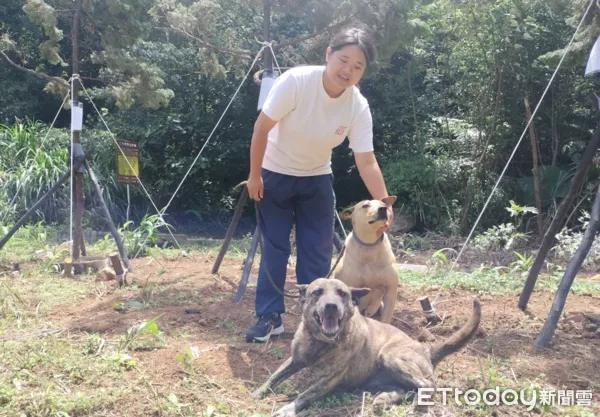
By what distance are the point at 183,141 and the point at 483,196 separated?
5.57 m

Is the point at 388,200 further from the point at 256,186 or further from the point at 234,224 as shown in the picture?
the point at 234,224

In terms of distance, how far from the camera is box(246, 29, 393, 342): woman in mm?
3320

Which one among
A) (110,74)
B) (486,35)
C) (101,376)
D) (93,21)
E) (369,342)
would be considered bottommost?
(101,376)

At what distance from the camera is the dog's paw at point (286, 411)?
2691 mm

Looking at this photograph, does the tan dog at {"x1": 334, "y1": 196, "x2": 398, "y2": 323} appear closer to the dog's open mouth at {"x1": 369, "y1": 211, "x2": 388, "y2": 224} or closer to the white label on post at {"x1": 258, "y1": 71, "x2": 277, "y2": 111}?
the dog's open mouth at {"x1": 369, "y1": 211, "x2": 388, "y2": 224}

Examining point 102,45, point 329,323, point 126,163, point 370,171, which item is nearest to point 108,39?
point 102,45

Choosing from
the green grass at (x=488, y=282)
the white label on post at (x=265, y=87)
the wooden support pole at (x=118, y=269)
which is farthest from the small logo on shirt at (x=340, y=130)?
the wooden support pole at (x=118, y=269)

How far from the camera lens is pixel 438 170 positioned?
9.56 m

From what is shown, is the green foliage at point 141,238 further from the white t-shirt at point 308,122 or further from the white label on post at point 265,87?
the white t-shirt at point 308,122

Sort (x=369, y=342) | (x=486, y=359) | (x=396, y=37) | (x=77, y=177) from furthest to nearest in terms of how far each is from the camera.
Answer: (x=396, y=37) → (x=77, y=177) → (x=486, y=359) → (x=369, y=342)

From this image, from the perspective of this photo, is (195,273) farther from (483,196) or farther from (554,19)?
(554,19)

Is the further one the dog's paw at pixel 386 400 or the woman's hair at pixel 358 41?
the woman's hair at pixel 358 41

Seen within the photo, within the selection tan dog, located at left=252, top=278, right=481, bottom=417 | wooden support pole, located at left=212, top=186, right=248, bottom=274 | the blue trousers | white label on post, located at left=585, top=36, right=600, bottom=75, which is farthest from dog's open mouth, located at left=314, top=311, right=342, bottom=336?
white label on post, located at left=585, top=36, right=600, bottom=75

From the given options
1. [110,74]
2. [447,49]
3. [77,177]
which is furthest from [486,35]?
[77,177]
